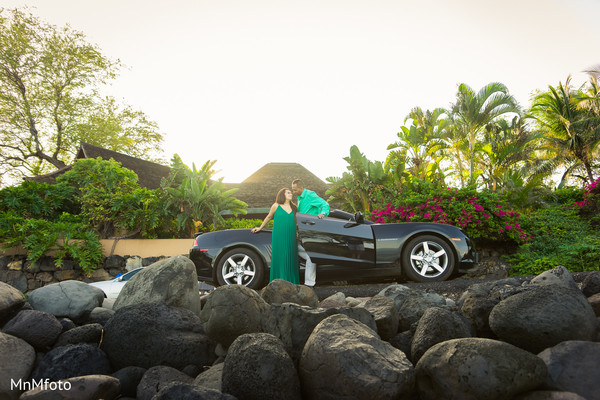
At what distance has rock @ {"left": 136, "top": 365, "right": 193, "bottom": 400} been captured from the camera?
2.30 meters

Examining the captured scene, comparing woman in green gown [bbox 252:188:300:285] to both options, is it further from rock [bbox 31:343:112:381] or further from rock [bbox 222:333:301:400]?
rock [bbox 222:333:301:400]

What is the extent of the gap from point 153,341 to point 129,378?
30 centimetres

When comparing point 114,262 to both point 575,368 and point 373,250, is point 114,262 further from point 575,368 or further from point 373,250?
point 575,368

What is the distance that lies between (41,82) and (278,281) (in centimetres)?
2865

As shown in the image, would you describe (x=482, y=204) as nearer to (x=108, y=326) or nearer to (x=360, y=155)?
(x=360, y=155)

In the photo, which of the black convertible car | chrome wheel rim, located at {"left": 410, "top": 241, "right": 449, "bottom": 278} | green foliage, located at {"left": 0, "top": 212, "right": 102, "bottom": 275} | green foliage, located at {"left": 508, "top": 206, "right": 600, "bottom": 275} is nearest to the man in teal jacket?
the black convertible car

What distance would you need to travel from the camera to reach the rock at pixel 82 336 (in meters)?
2.93

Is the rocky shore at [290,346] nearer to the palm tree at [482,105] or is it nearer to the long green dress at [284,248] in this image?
the long green dress at [284,248]

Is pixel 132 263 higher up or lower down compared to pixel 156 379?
lower down

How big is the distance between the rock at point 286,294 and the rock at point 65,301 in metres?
1.63

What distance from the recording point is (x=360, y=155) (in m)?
15.5

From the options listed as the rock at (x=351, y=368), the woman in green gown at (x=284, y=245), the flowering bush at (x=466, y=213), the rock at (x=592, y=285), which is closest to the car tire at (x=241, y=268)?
the woman in green gown at (x=284, y=245)

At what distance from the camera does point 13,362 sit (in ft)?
8.37

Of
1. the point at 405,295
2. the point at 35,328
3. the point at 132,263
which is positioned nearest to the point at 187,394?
the point at 35,328
